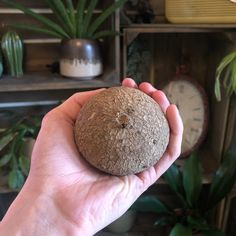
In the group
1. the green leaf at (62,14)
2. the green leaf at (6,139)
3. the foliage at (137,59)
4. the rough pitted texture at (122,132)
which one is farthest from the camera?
the foliage at (137,59)

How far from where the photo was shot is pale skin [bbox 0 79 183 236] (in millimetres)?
608

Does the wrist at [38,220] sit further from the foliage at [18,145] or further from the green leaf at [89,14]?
the green leaf at [89,14]

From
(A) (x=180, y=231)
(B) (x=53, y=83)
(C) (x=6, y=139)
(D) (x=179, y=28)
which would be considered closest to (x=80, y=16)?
(B) (x=53, y=83)

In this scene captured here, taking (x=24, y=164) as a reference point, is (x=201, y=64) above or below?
above

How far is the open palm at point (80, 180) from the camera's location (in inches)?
24.5

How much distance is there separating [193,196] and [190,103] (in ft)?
1.26

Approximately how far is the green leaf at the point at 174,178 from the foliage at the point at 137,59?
38cm

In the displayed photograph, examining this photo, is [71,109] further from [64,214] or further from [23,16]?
[23,16]

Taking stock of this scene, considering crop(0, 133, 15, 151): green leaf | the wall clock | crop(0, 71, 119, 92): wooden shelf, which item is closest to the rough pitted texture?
crop(0, 71, 119, 92): wooden shelf

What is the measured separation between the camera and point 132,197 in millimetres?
682

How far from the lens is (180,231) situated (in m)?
1.14

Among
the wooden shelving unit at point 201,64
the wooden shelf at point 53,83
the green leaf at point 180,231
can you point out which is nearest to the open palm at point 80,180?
the wooden shelf at point 53,83

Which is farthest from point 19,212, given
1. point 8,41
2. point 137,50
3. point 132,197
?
point 137,50

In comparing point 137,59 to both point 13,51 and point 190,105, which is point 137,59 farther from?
point 13,51
